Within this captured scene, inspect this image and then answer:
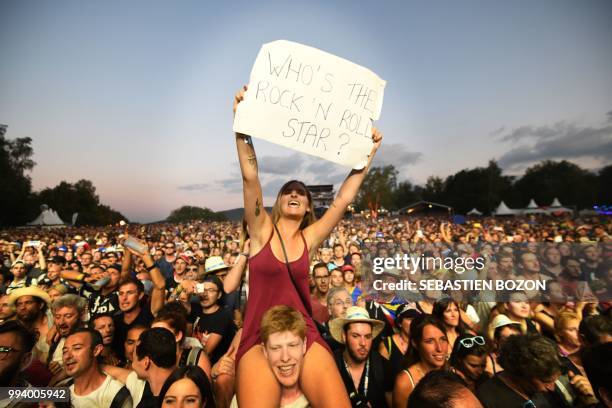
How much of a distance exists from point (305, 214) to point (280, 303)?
69 cm

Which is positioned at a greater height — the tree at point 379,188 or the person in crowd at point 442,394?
the tree at point 379,188

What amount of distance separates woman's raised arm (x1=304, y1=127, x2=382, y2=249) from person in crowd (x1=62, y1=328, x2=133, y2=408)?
2.07 m

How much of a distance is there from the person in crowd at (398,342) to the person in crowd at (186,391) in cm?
172

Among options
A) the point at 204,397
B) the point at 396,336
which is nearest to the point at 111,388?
the point at 204,397

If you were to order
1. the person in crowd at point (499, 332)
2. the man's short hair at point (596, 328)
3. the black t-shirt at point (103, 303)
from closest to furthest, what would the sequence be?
the man's short hair at point (596, 328) < the person in crowd at point (499, 332) < the black t-shirt at point (103, 303)

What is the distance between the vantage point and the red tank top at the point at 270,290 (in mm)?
1849

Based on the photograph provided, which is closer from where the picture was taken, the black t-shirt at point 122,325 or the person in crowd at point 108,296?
the black t-shirt at point 122,325

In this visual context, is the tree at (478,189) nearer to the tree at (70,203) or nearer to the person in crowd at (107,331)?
the person in crowd at (107,331)

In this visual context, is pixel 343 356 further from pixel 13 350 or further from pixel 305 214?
pixel 13 350

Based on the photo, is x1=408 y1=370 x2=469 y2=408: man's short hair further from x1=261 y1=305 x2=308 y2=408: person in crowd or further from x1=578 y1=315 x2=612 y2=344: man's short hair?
x1=578 y1=315 x2=612 y2=344: man's short hair

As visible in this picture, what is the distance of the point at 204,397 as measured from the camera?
234cm

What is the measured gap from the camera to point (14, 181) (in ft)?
131

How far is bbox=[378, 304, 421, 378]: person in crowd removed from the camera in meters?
3.18

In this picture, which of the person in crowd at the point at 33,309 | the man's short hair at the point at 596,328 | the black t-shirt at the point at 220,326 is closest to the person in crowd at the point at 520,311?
the man's short hair at the point at 596,328
